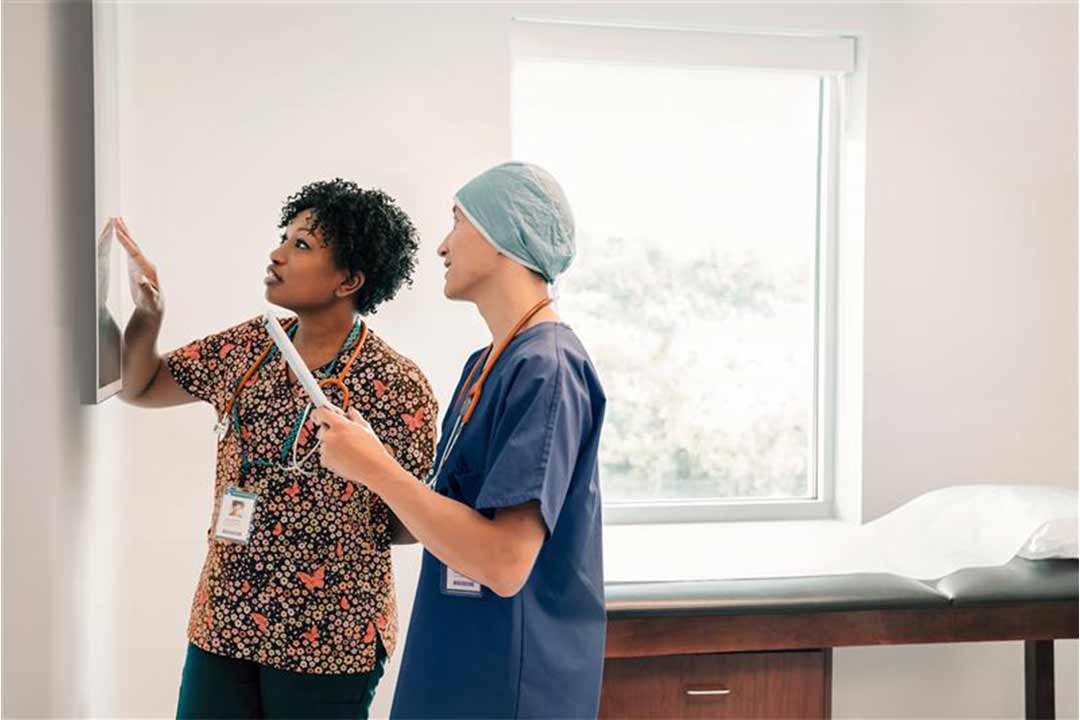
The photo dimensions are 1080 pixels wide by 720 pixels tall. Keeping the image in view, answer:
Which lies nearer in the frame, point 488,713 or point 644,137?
point 488,713

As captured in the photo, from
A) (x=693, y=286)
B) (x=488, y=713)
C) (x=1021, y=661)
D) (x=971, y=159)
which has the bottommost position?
(x=1021, y=661)

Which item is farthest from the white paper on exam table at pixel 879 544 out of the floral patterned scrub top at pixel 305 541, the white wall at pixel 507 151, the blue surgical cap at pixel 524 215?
the blue surgical cap at pixel 524 215

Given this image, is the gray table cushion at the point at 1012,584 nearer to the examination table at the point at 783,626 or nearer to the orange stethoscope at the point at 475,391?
the examination table at the point at 783,626

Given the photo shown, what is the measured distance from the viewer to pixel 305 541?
183 cm

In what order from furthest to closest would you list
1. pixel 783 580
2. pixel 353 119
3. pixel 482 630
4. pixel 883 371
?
pixel 883 371
pixel 353 119
pixel 783 580
pixel 482 630

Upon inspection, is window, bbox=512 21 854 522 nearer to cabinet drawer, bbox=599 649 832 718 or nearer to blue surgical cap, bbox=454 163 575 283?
cabinet drawer, bbox=599 649 832 718

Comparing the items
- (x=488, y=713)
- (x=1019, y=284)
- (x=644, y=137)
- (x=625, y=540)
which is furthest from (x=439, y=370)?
(x=1019, y=284)

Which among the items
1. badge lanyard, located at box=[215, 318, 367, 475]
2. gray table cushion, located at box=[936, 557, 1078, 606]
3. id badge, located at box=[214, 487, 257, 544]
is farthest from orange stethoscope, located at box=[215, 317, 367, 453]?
gray table cushion, located at box=[936, 557, 1078, 606]

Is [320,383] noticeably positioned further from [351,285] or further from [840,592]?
[840,592]

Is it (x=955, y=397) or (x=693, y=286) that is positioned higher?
(x=693, y=286)

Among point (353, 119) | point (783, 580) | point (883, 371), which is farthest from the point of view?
point (883, 371)

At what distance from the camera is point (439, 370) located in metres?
2.95

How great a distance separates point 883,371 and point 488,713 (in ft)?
6.52

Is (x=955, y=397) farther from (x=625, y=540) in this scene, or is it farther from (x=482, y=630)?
(x=482, y=630)
